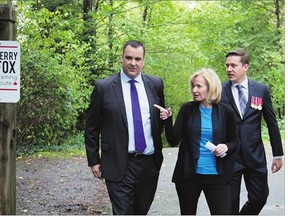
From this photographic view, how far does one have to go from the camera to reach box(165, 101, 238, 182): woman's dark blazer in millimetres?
4758

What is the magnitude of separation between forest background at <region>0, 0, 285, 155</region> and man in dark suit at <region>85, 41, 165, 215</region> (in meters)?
6.22

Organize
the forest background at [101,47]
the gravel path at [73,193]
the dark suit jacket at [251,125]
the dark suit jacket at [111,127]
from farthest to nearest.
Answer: the forest background at [101,47] < the gravel path at [73,193] < the dark suit jacket at [251,125] < the dark suit jacket at [111,127]

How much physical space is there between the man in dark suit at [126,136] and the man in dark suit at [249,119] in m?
0.99

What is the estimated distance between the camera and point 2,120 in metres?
4.77

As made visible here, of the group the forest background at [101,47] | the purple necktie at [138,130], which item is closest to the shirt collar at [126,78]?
the purple necktie at [138,130]

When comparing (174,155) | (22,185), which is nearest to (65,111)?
(174,155)

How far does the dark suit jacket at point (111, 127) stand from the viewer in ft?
15.3

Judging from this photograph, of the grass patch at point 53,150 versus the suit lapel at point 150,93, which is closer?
the suit lapel at point 150,93

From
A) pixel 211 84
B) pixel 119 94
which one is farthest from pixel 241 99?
pixel 119 94

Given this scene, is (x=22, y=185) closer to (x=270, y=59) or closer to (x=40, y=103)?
(x=40, y=103)

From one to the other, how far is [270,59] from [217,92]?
26.0 meters

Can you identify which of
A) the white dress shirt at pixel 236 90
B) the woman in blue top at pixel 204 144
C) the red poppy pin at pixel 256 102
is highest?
the white dress shirt at pixel 236 90

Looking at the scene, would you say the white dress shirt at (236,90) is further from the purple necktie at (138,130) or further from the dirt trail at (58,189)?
the dirt trail at (58,189)

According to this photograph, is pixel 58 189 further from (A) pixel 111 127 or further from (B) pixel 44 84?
(B) pixel 44 84
